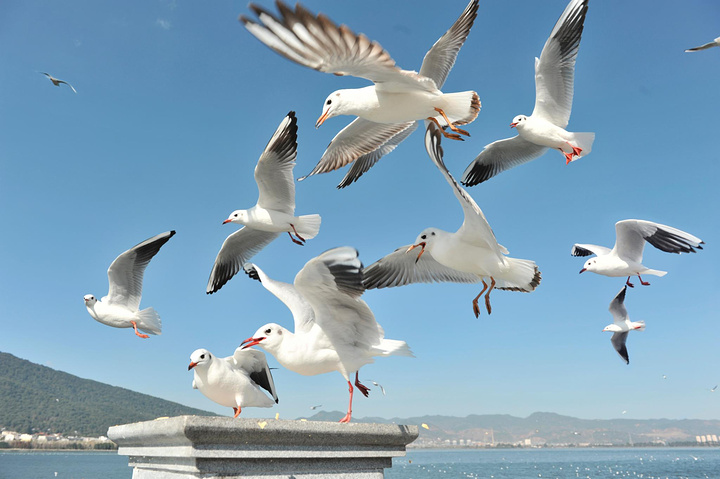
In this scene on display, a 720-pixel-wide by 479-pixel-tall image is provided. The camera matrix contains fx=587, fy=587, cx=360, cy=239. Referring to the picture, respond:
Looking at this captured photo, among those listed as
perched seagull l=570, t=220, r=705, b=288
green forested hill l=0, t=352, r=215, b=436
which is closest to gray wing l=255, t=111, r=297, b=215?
perched seagull l=570, t=220, r=705, b=288

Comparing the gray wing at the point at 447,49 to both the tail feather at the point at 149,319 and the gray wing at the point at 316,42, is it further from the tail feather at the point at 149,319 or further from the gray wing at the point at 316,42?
the tail feather at the point at 149,319

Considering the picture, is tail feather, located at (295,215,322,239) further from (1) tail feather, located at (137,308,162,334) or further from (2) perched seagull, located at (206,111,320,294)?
(1) tail feather, located at (137,308,162,334)

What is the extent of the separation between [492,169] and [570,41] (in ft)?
6.85

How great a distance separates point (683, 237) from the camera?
751 centimetres

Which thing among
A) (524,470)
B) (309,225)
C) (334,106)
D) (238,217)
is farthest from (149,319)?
(524,470)

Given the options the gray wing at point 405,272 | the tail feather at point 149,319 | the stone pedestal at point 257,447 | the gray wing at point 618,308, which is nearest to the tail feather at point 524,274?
the gray wing at point 405,272

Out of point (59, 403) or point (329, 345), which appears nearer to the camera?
point (329, 345)

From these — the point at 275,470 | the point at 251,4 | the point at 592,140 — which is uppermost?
the point at 592,140

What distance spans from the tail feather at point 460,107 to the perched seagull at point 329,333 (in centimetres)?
192

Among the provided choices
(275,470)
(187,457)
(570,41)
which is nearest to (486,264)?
(275,470)

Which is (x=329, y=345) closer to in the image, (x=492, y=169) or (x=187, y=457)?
(x=187, y=457)

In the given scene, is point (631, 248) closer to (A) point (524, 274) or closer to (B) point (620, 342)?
(B) point (620, 342)

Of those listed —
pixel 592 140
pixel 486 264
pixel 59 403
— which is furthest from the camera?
pixel 59 403

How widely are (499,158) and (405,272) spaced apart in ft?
13.6
